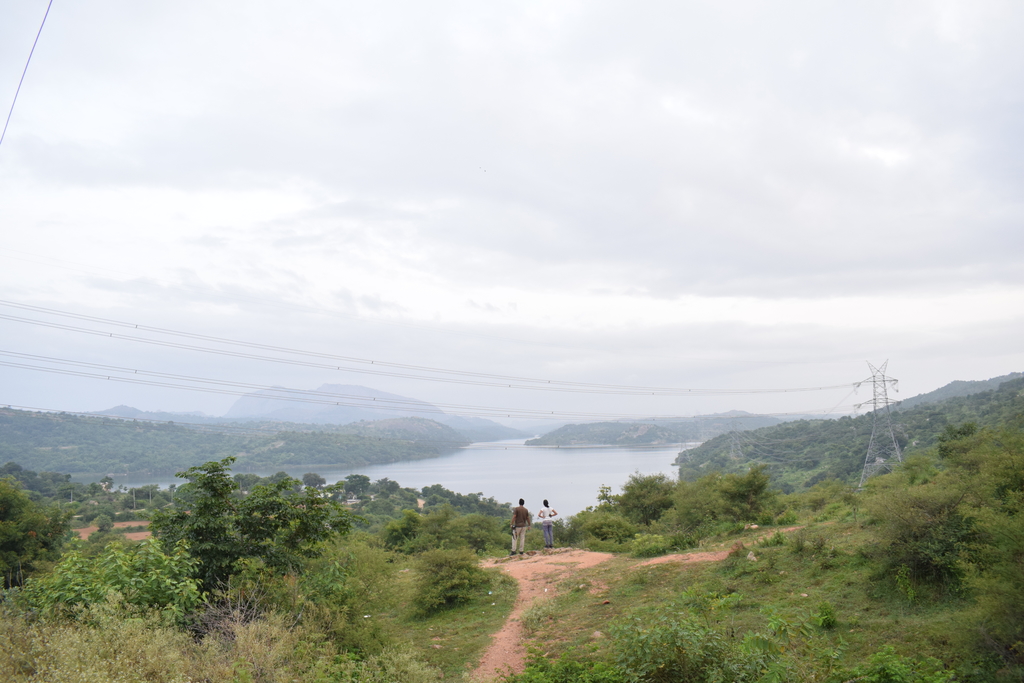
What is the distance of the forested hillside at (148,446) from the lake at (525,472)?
2.72 metres

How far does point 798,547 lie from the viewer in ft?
33.4

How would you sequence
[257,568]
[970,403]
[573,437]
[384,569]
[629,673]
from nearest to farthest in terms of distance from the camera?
[629,673] < [257,568] < [384,569] < [970,403] < [573,437]

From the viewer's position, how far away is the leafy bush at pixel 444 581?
1152cm

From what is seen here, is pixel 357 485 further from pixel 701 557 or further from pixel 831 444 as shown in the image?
pixel 831 444

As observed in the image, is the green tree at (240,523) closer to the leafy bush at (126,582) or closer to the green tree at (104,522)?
the leafy bush at (126,582)

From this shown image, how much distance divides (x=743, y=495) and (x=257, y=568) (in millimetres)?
15446

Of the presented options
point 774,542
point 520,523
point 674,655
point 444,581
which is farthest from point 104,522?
point 674,655

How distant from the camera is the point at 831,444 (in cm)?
5588

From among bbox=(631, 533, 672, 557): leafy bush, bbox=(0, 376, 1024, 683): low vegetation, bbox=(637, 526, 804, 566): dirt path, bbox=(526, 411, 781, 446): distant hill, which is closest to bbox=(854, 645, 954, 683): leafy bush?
bbox=(0, 376, 1024, 683): low vegetation

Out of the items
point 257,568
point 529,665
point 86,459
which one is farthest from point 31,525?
point 86,459

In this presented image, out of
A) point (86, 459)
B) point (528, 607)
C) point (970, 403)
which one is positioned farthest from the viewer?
point (86, 459)

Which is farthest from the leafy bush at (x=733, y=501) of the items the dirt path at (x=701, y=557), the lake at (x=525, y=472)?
the lake at (x=525, y=472)

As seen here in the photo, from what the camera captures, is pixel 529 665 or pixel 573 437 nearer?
pixel 529 665

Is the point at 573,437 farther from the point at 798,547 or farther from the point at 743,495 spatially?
the point at 798,547
